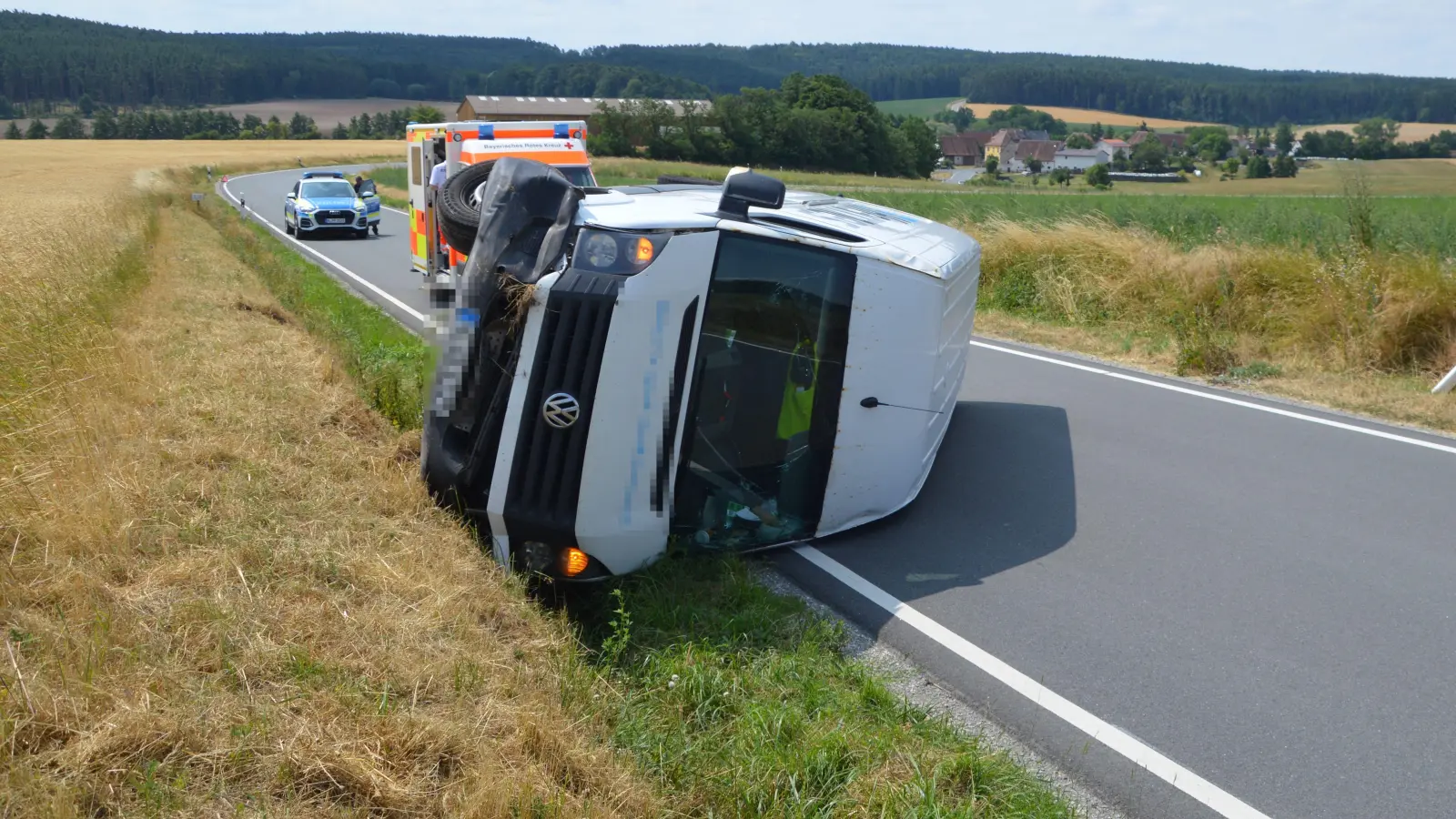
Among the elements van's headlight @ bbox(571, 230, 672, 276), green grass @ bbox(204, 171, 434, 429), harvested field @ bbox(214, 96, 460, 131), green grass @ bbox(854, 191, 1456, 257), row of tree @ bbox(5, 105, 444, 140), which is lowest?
row of tree @ bbox(5, 105, 444, 140)

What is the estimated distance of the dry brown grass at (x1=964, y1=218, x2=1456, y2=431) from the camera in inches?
389

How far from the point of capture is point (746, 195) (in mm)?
5391

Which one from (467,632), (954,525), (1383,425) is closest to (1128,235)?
(1383,425)

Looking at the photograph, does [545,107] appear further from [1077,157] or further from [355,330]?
[355,330]

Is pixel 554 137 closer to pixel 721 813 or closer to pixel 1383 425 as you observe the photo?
pixel 1383 425

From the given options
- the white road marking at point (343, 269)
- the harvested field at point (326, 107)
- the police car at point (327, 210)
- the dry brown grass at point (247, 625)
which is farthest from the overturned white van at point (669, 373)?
the harvested field at point (326, 107)

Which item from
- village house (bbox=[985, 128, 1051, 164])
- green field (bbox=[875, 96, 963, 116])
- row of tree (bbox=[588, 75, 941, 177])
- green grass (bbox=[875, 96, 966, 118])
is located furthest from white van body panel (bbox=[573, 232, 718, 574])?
green field (bbox=[875, 96, 963, 116])

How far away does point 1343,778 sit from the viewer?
12.4 feet

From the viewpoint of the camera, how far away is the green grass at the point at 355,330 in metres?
7.79

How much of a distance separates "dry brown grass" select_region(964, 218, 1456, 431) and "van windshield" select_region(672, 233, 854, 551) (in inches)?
218

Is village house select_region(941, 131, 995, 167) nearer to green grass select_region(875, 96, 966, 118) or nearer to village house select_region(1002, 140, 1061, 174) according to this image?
village house select_region(1002, 140, 1061, 174)

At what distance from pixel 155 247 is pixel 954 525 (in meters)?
15.9

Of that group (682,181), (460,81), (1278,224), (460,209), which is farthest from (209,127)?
(460,209)

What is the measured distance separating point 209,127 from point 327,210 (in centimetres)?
10504
